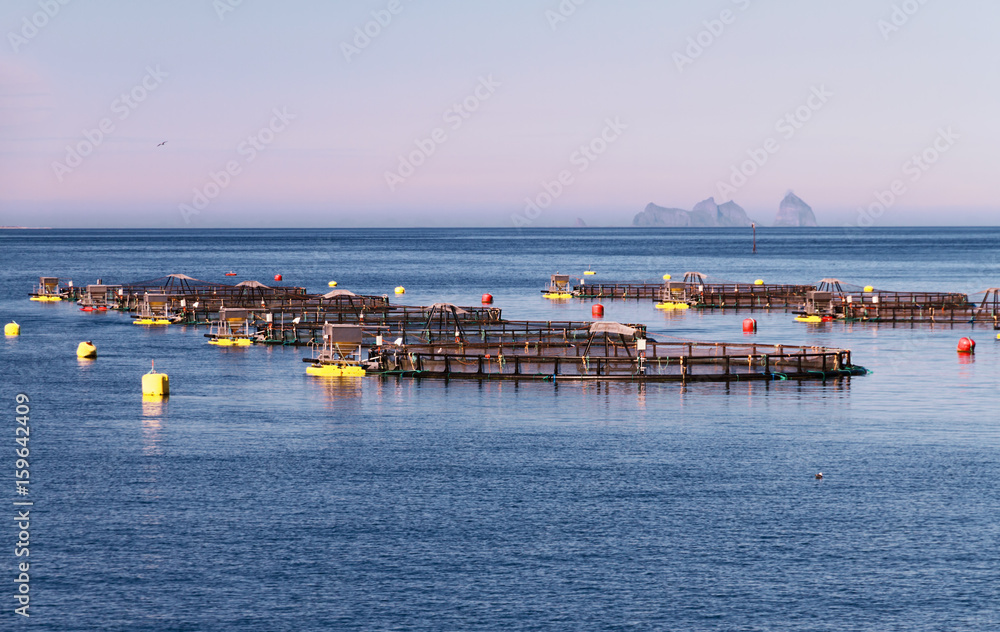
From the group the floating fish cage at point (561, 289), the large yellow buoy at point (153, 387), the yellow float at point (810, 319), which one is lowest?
the large yellow buoy at point (153, 387)

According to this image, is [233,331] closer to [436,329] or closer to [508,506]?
[436,329]

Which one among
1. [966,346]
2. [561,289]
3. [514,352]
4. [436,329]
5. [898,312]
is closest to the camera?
[514,352]

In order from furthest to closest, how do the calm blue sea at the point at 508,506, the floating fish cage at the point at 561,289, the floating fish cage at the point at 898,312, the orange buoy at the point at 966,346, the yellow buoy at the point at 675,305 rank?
1. the floating fish cage at the point at 561,289
2. the yellow buoy at the point at 675,305
3. the floating fish cage at the point at 898,312
4. the orange buoy at the point at 966,346
5. the calm blue sea at the point at 508,506

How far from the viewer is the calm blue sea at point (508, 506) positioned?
3806 cm

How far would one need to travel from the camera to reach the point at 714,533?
45688mm

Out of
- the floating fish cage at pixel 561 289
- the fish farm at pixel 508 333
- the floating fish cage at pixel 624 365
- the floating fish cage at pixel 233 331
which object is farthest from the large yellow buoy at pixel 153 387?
the floating fish cage at pixel 561 289

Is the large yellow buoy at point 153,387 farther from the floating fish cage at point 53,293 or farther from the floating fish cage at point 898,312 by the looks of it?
the floating fish cage at point 53,293

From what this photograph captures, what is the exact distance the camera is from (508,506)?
49594mm

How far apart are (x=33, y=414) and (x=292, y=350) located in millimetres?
33810

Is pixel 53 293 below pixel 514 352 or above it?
above

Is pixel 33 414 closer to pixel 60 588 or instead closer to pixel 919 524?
pixel 60 588

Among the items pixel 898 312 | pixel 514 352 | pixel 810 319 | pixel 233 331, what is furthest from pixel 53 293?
pixel 898 312

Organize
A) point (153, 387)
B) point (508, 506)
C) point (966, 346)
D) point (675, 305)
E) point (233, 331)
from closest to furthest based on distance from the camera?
1. point (508, 506)
2. point (153, 387)
3. point (966, 346)
4. point (233, 331)
5. point (675, 305)

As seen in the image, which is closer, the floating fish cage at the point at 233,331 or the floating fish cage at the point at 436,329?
the floating fish cage at the point at 436,329
